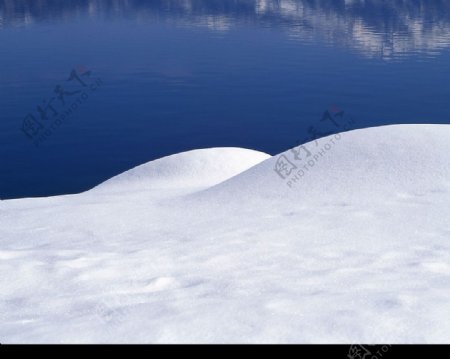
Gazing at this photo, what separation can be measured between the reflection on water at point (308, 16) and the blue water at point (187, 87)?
704mm

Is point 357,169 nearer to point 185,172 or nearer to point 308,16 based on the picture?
point 185,172

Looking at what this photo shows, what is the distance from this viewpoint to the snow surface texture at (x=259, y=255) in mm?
5227

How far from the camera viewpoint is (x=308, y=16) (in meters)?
109

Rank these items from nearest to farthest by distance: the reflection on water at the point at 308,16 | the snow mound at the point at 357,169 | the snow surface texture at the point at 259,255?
the snow surface texture at the point at 259,255 < the snow mound at the point at 357,169 < the reflection on water at the point at 308,16

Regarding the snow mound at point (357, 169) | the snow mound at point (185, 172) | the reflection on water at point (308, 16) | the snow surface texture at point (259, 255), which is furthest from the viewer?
the reflection on water at point (308, 16)

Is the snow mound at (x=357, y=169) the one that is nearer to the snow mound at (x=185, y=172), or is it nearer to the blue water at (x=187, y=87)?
the snow mound at (x=185, y=172)

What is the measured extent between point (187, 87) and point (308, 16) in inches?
2519

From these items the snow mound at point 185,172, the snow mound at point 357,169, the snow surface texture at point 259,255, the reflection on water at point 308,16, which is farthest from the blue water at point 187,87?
the snow surface texture at point 259,255

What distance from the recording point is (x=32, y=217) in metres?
11.2


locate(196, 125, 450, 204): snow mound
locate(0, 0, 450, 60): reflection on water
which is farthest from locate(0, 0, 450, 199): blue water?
locate(196, 125, 450, 204): snow mound

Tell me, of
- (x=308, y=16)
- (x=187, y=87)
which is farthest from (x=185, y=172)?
(x=308, y=16)

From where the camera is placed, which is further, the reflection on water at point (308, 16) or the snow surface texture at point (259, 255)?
the reflection on water at point (308, 16)

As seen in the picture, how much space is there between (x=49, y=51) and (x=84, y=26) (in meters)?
27.4

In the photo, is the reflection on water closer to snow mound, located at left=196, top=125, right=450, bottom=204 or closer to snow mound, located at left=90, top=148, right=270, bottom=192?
snow mound, located at left=90, top=148, right=270, bottom=192
